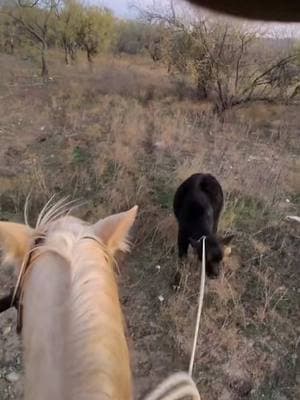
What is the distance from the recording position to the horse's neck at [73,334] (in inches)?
34.6

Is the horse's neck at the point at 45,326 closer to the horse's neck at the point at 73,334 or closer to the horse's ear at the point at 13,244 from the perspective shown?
the horse's neck at the point at 73,334

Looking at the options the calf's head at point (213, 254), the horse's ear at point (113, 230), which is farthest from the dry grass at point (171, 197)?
the horse's ear at point (113, 230)

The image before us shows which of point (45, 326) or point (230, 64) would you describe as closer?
Answer: point (45, 326)

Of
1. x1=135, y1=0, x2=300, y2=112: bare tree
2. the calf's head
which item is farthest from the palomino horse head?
x1=135, y1=0, x2=300, y2=112: bare tree

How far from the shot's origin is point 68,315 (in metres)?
0.98

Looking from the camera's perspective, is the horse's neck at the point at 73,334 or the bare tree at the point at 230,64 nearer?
the horse's neck at the point at 73,334

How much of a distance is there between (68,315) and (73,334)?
5cm

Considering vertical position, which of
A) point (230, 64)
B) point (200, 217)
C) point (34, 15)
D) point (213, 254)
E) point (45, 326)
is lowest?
point (213, 254)

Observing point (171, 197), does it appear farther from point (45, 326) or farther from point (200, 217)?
point (45, 326)

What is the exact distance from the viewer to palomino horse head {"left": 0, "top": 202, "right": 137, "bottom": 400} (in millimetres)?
889

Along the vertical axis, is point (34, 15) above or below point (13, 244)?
above

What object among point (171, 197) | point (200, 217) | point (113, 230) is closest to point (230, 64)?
point (171, 197)

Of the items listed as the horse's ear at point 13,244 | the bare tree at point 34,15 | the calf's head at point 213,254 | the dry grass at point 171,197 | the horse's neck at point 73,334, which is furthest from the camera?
the bare tree at point 34,15

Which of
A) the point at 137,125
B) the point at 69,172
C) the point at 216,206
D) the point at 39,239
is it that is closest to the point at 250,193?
the point at 216,206
